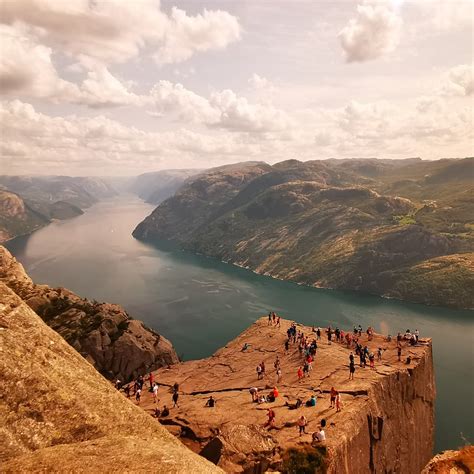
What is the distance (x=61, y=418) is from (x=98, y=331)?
75.9 metres

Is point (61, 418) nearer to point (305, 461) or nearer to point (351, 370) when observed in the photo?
point (305, 461)

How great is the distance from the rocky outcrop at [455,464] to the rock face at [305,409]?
42.1 ft

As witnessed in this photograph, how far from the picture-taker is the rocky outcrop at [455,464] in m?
23.3

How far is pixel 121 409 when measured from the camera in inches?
1270

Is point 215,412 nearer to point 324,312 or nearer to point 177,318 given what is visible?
point 177,318

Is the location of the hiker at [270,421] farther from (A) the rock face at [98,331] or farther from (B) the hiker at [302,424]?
(A) the rock face at [98,331]

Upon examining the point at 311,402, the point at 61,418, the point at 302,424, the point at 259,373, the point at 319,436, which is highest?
the point at 61,418

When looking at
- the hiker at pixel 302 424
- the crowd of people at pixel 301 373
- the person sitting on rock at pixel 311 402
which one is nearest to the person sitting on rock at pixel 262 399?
the crowd of people at pixel 301 373

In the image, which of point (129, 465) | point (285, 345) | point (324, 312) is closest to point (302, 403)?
point (285, 345)

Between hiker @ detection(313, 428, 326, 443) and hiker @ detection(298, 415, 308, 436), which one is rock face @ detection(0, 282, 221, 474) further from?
hiker @ detection(313, 428, 326, 443)

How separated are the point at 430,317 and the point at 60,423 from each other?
198949 mm

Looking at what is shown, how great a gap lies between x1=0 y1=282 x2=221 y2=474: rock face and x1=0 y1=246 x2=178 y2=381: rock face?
66394mm

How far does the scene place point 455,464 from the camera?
78.1ft

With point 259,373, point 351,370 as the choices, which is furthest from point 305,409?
point 259,373
